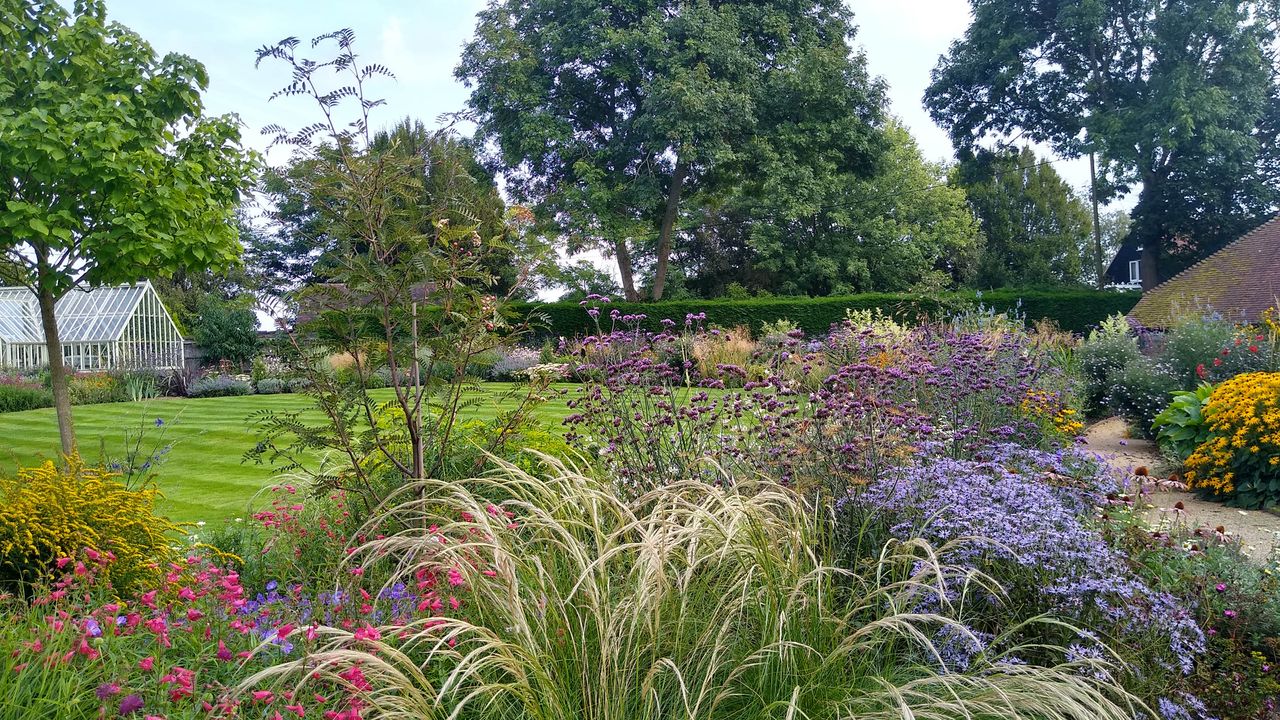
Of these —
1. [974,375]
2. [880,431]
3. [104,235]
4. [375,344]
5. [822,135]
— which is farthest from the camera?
[822,135]

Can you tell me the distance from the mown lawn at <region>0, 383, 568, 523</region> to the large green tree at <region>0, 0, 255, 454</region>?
1144 millimetres

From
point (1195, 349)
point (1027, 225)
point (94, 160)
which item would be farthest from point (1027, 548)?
point (1027, 225)

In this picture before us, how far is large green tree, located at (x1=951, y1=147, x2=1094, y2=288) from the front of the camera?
3462 cm

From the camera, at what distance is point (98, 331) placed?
18.7 m

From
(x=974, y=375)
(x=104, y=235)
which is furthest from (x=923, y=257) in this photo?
(x=104, y=235)

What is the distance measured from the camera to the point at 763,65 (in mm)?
23469

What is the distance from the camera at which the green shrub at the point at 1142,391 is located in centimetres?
945

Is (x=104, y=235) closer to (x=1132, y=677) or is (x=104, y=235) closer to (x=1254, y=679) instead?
(x=1132, y=677)

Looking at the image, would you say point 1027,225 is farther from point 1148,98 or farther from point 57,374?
point 57,374

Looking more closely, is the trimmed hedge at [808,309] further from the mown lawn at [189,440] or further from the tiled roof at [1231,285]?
the mown lawn at [189,440]

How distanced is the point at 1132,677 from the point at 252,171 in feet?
26.7

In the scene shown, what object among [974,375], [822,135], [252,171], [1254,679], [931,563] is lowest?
[1254,679]

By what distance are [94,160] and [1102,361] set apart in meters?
11.9

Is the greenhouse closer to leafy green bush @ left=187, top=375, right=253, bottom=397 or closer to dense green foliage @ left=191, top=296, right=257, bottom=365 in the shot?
leafy green bush @ left=187, top=375, right=253, bottom=397
